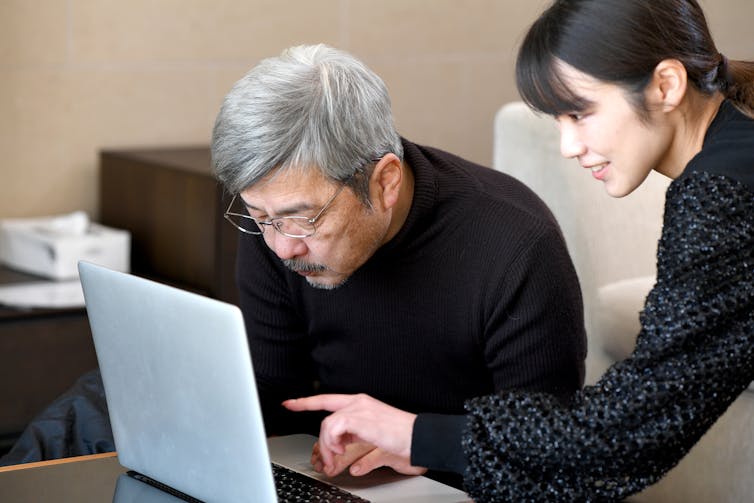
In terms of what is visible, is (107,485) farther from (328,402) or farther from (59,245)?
(59,245)

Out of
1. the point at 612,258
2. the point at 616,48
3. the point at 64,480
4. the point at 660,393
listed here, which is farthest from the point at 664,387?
the point at 612,258

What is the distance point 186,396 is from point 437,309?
0.52 m

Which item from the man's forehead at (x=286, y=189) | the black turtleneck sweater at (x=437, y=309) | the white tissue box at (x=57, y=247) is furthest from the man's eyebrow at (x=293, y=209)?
the white tissue box at (x=57, y=247)

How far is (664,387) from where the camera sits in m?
1.18

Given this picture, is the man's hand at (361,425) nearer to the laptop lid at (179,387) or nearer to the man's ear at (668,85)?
the laptop lid at (179,387)

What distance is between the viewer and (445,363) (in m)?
1.71

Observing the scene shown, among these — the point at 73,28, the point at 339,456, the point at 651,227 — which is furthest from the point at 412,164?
the point at 73,28

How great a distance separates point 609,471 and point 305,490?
0.36 meters

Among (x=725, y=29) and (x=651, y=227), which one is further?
(x=725, y=29)

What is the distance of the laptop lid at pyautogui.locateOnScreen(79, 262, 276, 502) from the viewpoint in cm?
119

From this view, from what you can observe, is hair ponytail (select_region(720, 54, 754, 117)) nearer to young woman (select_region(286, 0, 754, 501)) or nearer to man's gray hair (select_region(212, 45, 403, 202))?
young woman (select_region(286, 0, 754, 501))

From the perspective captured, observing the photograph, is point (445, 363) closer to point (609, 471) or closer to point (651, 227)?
point (609, 471)

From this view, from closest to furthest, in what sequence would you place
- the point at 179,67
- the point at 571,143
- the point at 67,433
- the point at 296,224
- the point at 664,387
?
the point at 664,387 < the point at 571,143 < the point at 296,224 < the point at 67,433 < the point at 179,67

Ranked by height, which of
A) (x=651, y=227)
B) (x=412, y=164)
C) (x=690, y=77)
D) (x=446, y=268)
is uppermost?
(x=690, y=77)
